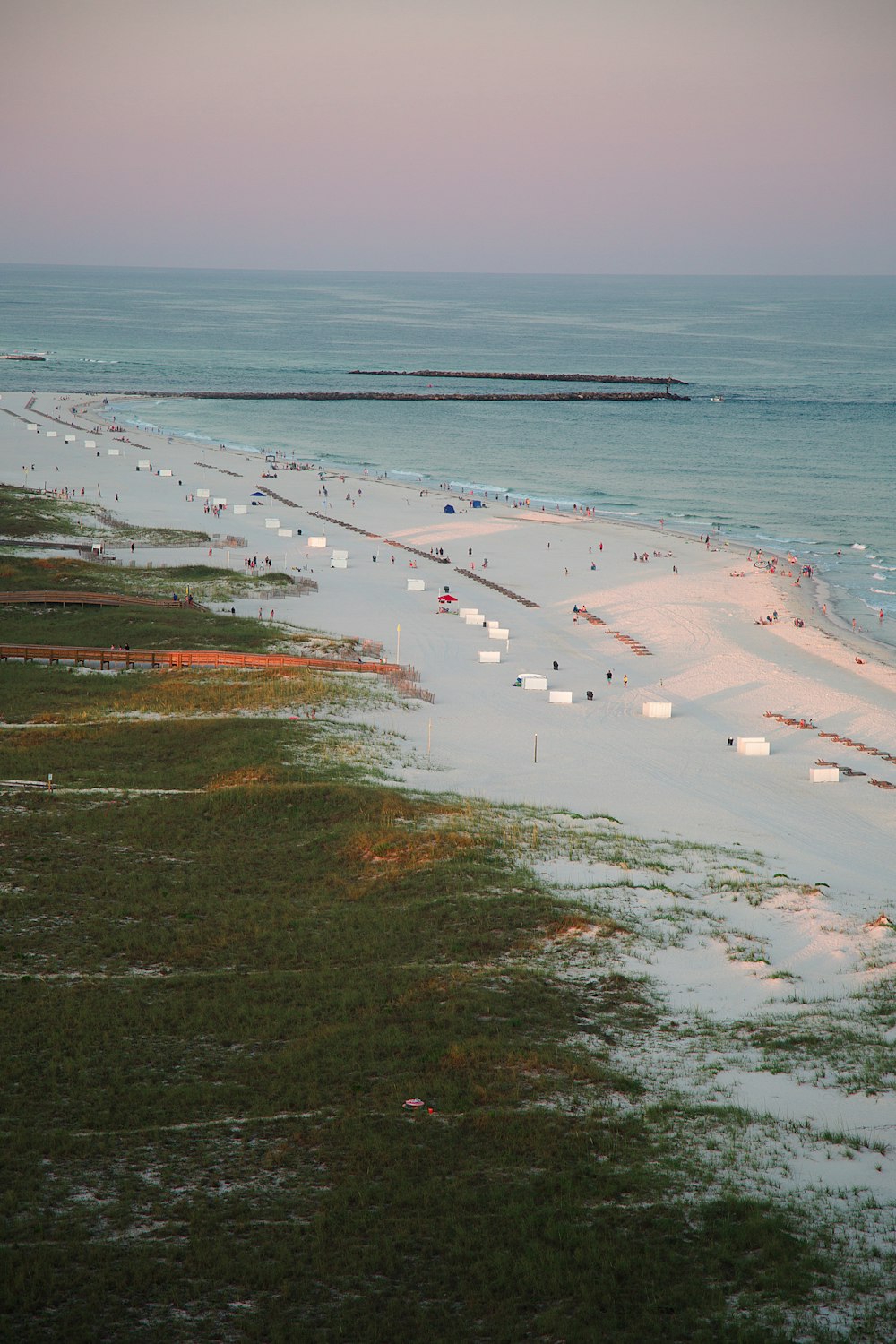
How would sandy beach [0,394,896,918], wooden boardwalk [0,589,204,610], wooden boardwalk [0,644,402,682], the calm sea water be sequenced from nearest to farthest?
sandy beach [0,394,896,918], wooden boardwalk [0,644,402,682], wooden boardwalk [0,589,204,610], the calm sea water

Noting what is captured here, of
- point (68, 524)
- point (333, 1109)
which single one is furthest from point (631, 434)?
point (333, 1109)

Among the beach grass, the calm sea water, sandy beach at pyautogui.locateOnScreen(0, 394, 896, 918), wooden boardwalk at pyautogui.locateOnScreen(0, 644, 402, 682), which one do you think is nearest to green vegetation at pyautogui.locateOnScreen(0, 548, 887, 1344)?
the beach grass

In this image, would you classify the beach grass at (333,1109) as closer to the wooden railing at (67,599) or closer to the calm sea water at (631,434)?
the wooden railing at (67,599)

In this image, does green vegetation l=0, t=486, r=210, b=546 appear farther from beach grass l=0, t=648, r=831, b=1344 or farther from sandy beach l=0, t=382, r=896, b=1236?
beach grass l=0, t=648, r=831, b=1344

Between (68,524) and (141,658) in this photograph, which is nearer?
(141,658)

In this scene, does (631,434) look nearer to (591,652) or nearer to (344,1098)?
(591,652)
